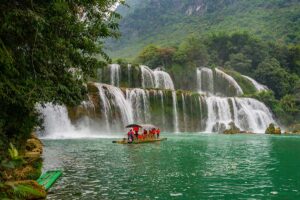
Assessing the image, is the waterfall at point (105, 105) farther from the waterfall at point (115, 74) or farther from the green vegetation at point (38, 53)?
the green vegetation at point (38, 53)

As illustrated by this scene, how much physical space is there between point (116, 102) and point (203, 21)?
11337 cm

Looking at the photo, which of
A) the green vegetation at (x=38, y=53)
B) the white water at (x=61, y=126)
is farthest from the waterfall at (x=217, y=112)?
the green vegetation at (x=38, y=53)

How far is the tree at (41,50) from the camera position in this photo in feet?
27.5

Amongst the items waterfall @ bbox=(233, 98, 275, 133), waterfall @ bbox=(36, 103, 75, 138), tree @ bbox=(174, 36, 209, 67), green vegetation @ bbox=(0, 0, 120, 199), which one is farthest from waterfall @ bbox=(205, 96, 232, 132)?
green vegetation @ bbox=(0, 0, 120, 199)

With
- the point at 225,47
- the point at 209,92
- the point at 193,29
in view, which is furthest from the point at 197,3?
the point at 209,92

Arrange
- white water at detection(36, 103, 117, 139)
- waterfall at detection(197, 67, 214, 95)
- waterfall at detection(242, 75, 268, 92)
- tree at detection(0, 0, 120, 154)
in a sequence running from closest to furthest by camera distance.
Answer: tree at detection(0, 0, 120, 154) < white water at detection(36, 103, 117, 139) < waterfall at detection(197, 67, 214, 95) < waterfall at detection(242, 75, 268, 92)

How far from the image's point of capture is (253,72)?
88.3 metres

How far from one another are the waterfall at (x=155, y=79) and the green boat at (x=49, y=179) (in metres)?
50.8

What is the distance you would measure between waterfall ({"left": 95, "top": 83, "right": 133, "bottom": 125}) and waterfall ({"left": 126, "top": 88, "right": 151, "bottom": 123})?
1.14 metres

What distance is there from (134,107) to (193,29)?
10178 centimetres

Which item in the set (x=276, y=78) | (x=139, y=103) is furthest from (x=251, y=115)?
(x=276, y=78)

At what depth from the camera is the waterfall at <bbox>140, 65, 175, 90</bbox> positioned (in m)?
64.8

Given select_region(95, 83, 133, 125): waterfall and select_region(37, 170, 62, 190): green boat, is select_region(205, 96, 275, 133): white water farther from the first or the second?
select_region(37, 170, 62, 190): green boat

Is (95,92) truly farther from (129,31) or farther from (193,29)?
(129,31)
